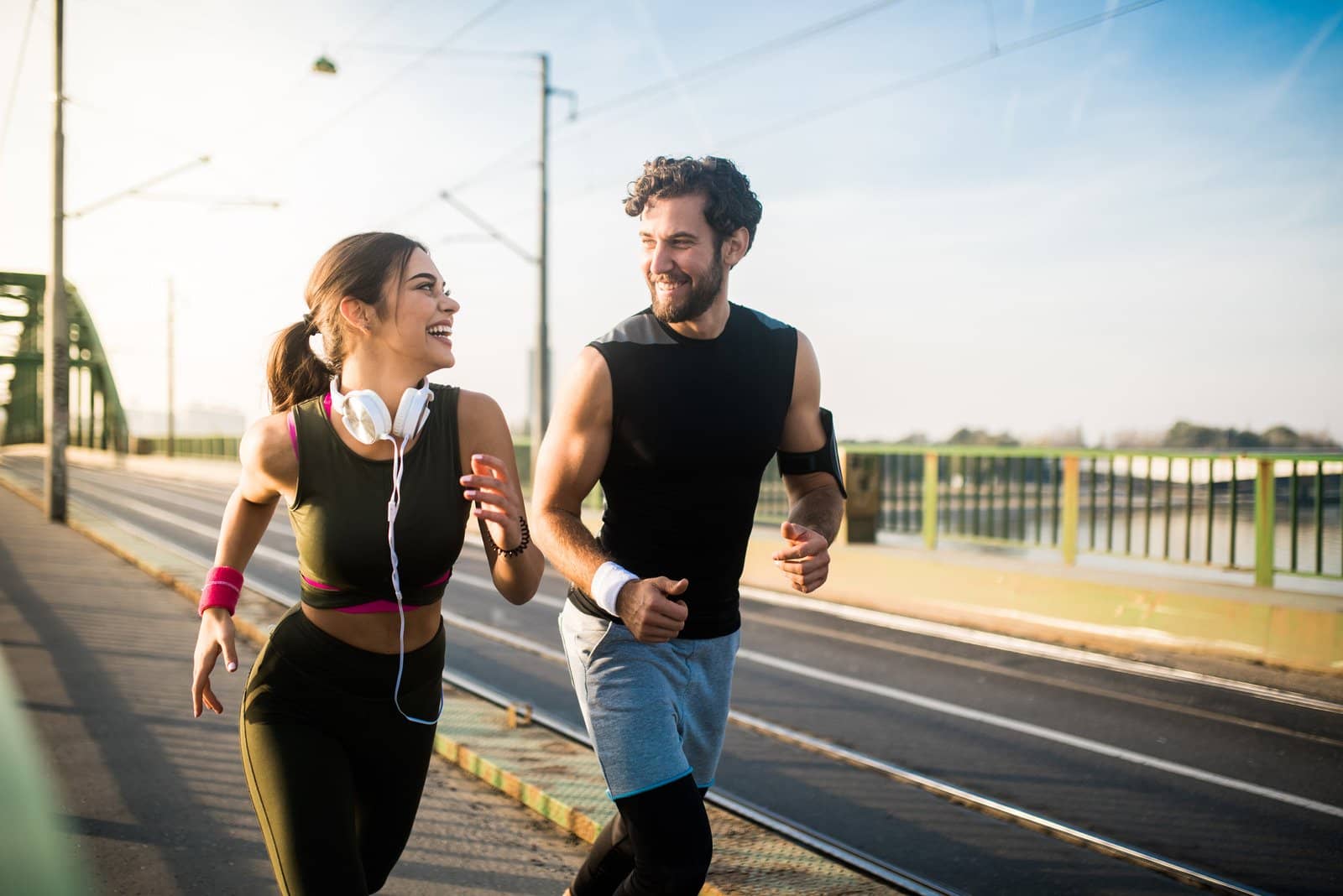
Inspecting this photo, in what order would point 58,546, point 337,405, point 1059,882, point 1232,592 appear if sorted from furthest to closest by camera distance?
point 58,546, point 1232,592, point 1059,882, point 337,405

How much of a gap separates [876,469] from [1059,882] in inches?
323

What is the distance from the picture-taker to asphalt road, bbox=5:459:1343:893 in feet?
14.2

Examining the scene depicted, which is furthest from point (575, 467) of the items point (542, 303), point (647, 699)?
point (542, 303)

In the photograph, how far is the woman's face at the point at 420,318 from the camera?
2566mm

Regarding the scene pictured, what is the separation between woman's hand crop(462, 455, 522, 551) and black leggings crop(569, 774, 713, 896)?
0.65 metres

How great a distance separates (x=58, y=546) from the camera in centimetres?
1507

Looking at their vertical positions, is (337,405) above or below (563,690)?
above

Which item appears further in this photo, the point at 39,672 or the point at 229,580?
the point at 39,672

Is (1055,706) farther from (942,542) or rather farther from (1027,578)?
(942,542)

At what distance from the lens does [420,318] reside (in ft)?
8.45

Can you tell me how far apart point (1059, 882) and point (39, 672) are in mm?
6317

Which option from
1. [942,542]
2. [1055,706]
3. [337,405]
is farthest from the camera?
[942,542]

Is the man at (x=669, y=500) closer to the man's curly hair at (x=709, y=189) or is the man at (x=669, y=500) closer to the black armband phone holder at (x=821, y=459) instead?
the man's curly hair at (x=709, y=189)

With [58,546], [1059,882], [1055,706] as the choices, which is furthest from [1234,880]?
[58,546]
